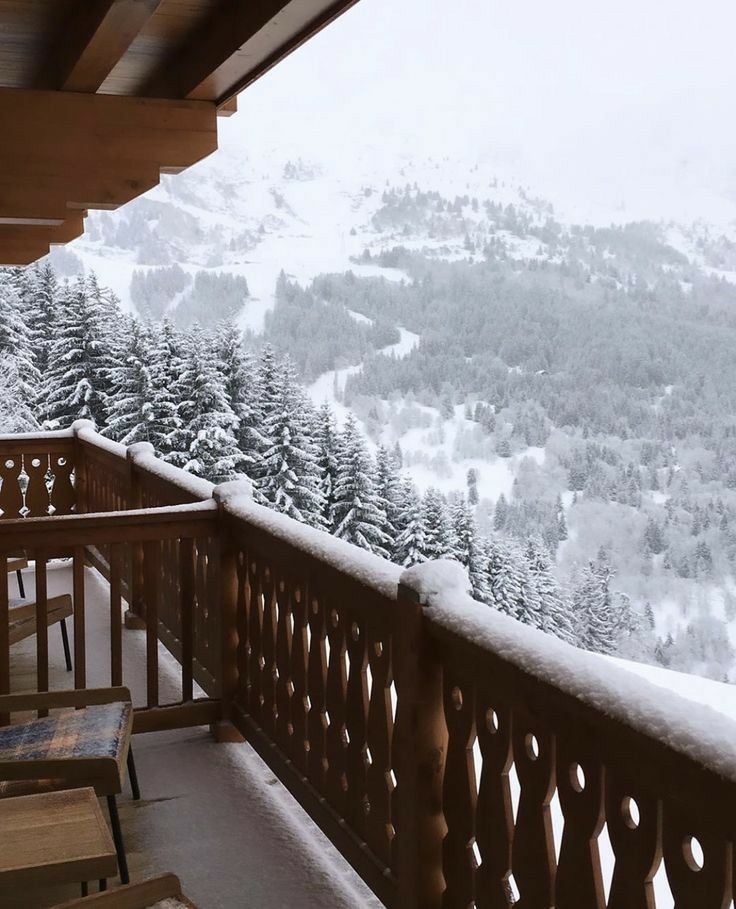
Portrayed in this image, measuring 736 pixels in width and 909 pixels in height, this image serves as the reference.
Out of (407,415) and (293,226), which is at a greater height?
(293,226)

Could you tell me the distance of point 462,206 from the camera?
319 ft

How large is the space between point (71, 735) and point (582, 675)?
1.74 metres

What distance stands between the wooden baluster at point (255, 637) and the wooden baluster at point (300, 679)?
0.40 meters

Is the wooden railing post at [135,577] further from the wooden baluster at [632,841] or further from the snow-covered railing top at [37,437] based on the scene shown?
the wooden baluster at [632,841]

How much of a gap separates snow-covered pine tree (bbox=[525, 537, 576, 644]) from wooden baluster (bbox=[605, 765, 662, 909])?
47.2 meters

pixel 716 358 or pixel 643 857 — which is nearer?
pixel 643 857

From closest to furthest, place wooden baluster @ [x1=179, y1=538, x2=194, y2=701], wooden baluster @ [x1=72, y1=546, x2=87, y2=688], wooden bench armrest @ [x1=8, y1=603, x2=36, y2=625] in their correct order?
wooden baluster @ [x1=72, y1=546, x2=87, y2=688], wooden baluster @ [x1=179, y1=538, x2=194, y2=701], wooden bench armrest @ [x1=8, y1=603, x2=36, y2=625]

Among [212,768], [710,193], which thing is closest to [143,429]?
[212,768]

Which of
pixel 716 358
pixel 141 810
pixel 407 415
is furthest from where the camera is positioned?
pixel 407 415

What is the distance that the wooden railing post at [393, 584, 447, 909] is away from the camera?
220 centimetres

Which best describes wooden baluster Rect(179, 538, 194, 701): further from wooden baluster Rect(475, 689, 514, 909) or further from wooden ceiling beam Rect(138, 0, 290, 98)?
wooden baluster Rect(475, 689, 514, 909)

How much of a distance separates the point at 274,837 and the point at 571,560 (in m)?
67.6

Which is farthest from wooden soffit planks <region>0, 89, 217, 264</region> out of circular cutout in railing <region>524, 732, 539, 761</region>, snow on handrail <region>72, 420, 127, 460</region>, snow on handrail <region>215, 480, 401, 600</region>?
circular cutout in railing <region>524, 732, 539, 761</region>

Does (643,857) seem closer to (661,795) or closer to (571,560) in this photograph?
(661,795)
